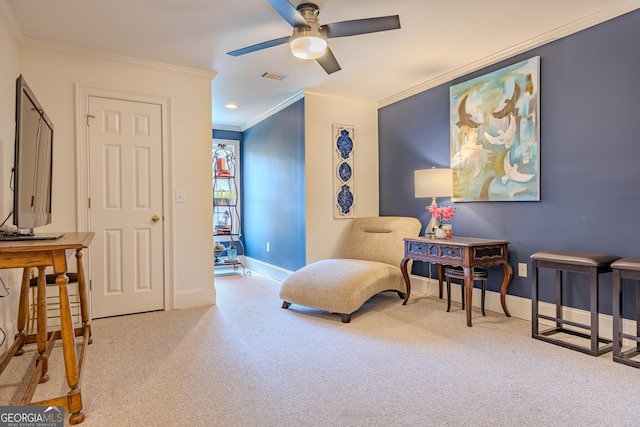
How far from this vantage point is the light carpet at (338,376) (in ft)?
5.65

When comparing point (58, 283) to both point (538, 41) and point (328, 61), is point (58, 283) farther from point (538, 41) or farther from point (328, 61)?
point (538, 41)

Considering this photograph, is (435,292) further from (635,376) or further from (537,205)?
(635,376)

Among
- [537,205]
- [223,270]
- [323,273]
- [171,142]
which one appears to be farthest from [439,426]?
[223,270]

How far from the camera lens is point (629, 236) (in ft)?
8.21

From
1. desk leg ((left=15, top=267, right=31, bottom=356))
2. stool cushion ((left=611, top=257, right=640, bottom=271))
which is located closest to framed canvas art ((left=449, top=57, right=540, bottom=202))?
stool cushion ((left=611, top=257, right=640, bottom=271))

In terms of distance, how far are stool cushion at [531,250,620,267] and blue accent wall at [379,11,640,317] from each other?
9.0 inches

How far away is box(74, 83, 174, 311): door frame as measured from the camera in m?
3.17

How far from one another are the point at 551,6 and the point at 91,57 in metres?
3.65

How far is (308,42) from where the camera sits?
7.82ft

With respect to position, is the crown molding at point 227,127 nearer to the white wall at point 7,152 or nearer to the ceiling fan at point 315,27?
the white wall at point 7,152

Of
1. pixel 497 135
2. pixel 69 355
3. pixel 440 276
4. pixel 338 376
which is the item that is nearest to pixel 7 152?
pixel 69 355

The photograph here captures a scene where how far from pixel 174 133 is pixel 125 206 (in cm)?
83

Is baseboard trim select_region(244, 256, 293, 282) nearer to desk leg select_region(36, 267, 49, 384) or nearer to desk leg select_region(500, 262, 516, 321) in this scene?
desk leg select_region(500, 262, 516, 321)

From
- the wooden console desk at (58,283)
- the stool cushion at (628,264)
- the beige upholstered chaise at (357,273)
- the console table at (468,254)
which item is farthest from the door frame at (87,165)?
the stool cushion at (628,264)
